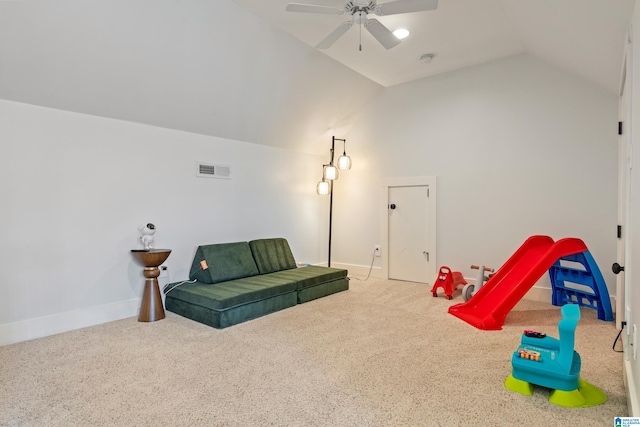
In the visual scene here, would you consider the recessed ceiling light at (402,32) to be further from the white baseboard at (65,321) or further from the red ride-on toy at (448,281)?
the white baseboard at (65,321)

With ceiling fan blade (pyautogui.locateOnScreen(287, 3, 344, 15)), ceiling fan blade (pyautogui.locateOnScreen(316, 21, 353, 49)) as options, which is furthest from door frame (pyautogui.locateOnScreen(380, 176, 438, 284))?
ceiling fan blade (pyautogui.locateOnScreen(287, 3, 344, 15))

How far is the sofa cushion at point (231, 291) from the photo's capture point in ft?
11.4

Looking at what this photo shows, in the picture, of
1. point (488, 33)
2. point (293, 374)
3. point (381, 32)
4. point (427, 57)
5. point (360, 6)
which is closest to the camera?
point (293, 374)

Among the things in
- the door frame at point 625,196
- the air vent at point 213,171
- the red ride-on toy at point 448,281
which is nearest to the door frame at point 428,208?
the red ride-on toy at point 448,281

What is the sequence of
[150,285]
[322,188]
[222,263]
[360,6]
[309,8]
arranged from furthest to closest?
[322,188] → [222,263] → [150,285] → [360,6] → [309,8]

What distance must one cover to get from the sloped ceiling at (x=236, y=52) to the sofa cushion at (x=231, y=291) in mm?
1964

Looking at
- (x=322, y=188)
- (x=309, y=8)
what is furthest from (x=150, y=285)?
(x=322, y=188)

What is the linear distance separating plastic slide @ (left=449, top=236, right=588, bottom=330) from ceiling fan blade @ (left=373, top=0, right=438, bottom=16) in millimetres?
2612

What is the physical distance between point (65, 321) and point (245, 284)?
176cm

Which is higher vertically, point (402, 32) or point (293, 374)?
point (402, 32)

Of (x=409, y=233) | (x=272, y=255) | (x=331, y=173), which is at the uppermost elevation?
(x=331, y=173)

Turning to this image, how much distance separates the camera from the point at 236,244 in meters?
4.69

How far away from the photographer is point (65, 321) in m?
3.32

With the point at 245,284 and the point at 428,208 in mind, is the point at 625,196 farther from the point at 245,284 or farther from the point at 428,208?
the point at 245,284
